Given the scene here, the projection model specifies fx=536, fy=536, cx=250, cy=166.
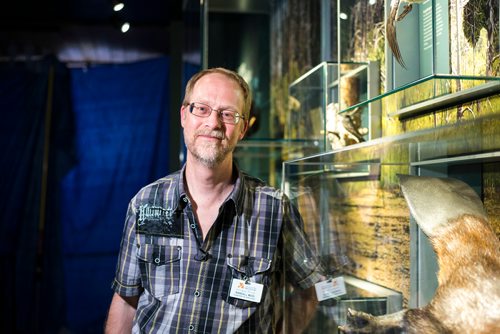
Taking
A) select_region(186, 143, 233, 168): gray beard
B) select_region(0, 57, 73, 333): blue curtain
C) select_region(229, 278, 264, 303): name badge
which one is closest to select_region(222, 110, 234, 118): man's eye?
select_region(186, 143, 233, 168): gray beard

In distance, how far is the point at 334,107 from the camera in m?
2.02

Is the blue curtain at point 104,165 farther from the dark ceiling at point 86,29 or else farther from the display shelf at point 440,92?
the display shelf at point 440,92

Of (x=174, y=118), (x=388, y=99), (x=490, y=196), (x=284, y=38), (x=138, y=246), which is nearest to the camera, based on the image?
(x=490, y=196)

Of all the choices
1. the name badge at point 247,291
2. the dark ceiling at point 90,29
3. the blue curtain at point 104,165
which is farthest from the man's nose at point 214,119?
the blue curtain at point 104,165

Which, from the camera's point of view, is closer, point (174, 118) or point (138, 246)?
point (138, 246)

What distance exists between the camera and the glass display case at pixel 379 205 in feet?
3.66

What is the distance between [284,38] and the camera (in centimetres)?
329

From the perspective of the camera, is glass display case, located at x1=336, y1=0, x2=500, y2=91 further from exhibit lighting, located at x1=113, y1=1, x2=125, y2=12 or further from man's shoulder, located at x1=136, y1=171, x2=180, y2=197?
exhibit lighting, located at x1=113, y1=1, x2=125, y2=12

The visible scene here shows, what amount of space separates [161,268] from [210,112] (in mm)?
502

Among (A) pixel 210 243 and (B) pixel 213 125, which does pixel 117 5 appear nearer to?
(B) pixel 213 125

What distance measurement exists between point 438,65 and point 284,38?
2.35m

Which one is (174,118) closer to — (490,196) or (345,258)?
(345,258)

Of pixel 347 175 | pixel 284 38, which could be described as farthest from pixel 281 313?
pixel 284 38

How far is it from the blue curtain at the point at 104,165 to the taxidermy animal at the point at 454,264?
2860 mm
